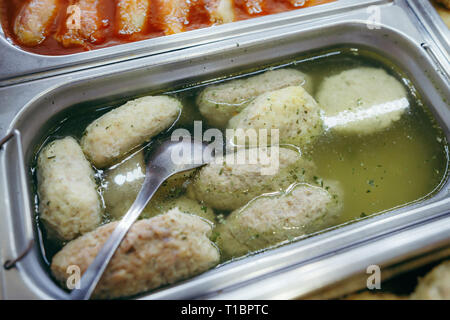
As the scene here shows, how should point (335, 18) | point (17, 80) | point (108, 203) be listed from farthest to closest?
1. point (335, 18)
2. point (17, 80)
3. point (108, 203)

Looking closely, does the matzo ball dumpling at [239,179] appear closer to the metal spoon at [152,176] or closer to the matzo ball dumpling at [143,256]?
the metal spoon at [152,176]

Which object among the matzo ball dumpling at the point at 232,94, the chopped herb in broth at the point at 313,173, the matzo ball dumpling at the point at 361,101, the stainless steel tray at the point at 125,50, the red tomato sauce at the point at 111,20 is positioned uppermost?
the red tomato sauce at the point at 111,20

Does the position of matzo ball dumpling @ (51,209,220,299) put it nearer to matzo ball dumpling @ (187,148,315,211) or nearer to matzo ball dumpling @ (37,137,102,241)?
matzo ball dumpling @ (37,137,102,241)

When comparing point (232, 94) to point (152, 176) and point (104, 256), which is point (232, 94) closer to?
point (152, 176)

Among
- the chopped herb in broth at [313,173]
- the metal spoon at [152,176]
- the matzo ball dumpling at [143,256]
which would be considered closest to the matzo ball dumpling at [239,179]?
the chopped herb in broth at [313,173]

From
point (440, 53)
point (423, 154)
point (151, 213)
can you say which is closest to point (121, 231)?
point (151, 213)

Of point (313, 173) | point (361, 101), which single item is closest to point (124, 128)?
point (313, 173)

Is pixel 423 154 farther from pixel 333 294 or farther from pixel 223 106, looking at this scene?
pixel 223 106
